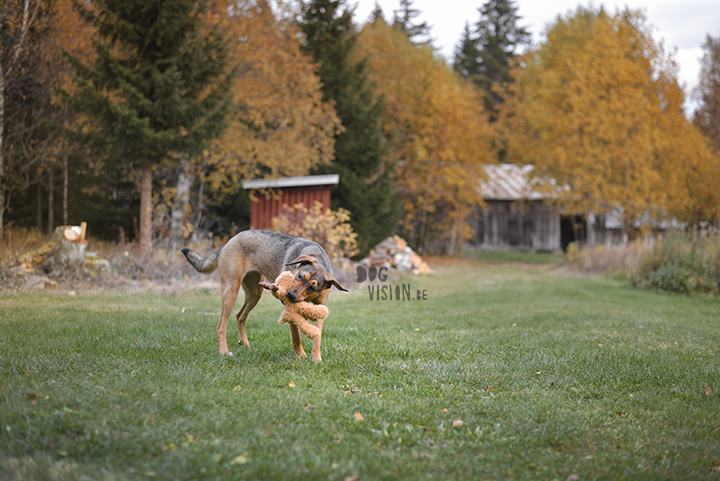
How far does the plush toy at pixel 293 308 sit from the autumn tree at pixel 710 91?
2804 cm

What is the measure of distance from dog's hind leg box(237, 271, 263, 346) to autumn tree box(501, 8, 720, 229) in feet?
55.6

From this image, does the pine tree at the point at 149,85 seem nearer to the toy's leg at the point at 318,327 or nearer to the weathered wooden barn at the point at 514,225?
the toy's leg at the point at 318,327

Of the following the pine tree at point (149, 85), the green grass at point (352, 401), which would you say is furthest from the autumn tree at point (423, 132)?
the green grass at point (352, 401)

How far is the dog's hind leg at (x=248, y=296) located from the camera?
5402mm

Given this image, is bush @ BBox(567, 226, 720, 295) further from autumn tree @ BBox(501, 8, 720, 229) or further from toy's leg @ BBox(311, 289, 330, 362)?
toy's leg @ BBox(311, 289, 330, 362)

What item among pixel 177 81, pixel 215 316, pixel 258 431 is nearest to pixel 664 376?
pixel 258 431

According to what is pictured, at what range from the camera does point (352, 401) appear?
3658mm

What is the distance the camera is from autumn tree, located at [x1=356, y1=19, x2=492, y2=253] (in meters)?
21.9

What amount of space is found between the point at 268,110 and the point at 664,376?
43.1 ft

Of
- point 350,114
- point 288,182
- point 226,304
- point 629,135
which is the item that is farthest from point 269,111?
point 629,135

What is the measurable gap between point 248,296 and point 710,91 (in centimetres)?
Answer: 3009

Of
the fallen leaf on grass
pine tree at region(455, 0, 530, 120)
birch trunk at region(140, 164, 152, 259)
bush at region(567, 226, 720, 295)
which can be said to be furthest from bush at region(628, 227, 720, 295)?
pine tree at region(455, 0, 530, 120)

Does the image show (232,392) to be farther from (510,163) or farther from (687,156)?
(510,163)

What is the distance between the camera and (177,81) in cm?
1127
